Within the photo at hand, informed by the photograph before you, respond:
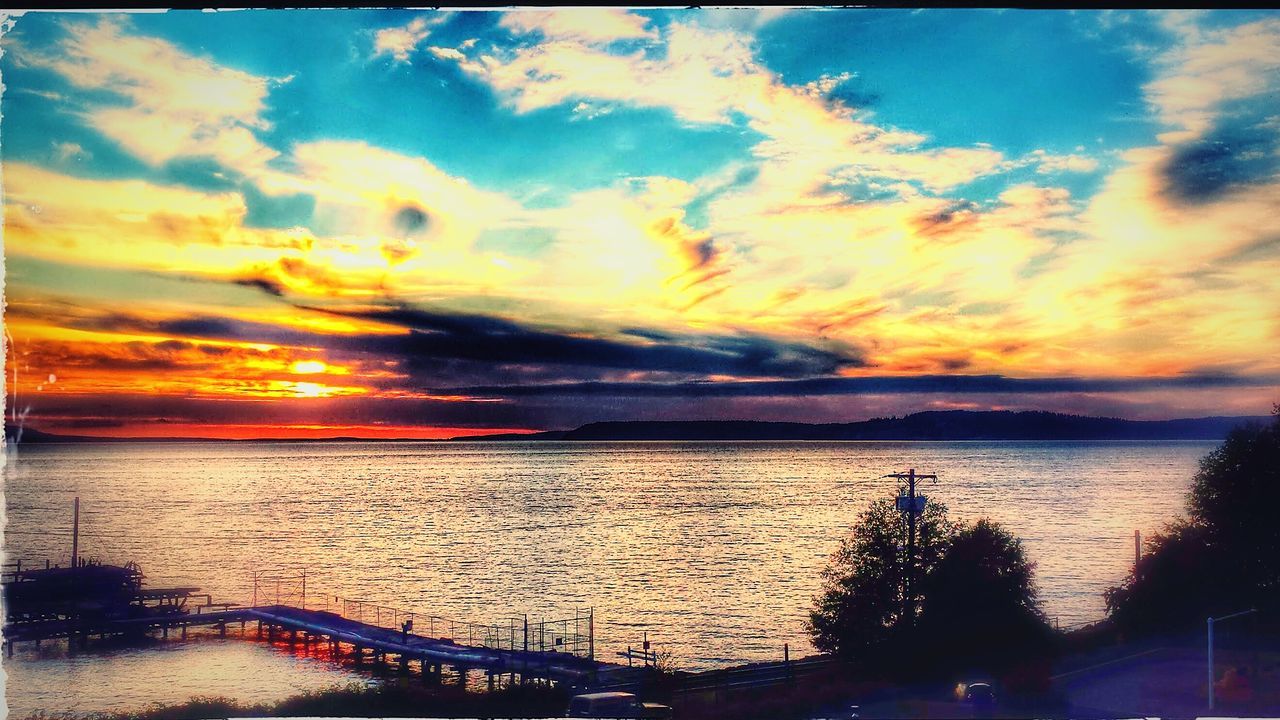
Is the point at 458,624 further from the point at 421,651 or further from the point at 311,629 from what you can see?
the point at 421,651

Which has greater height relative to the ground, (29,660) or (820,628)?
(820,628)

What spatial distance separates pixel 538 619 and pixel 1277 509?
57.9ft

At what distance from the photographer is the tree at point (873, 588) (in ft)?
50.6

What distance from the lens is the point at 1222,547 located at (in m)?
13.6

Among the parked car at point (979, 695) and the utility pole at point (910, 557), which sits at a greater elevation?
the utility pole at point (910, 557)

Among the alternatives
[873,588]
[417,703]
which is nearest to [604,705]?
[417,703]

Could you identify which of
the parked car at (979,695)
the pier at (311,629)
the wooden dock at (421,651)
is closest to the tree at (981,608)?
the parked car at (979,695)

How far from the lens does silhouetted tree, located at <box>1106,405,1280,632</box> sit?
1286cm

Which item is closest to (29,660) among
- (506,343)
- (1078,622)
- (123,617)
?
(123,617)

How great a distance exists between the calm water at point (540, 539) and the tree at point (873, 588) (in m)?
5.86

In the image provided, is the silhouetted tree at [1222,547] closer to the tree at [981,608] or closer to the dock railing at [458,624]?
the tree at [981,608]

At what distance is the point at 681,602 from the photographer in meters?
27.8

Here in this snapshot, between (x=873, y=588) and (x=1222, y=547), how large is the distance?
505 cm

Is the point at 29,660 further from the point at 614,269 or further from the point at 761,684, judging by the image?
the point at 614,269
